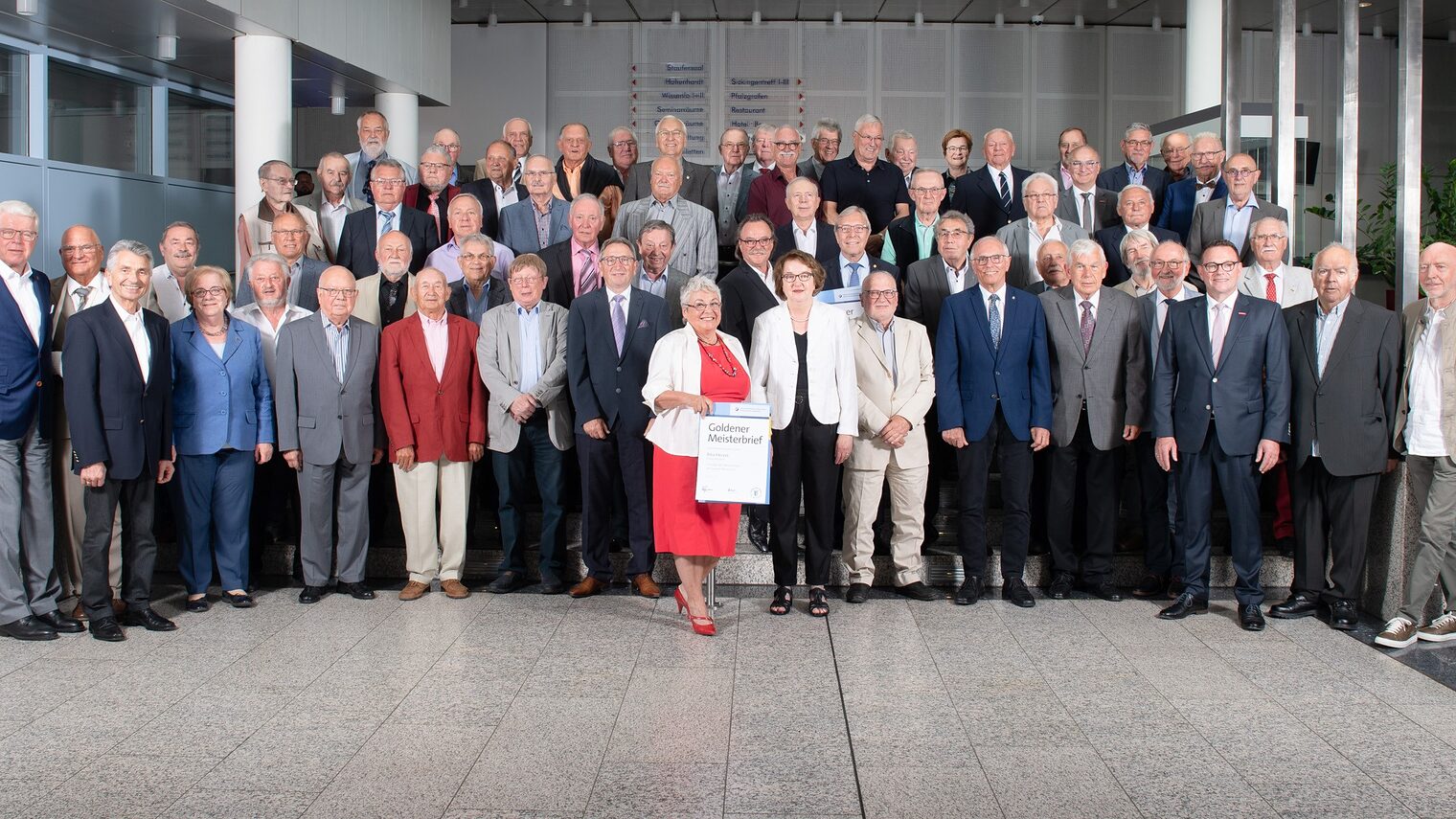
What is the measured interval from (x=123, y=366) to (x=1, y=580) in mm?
992

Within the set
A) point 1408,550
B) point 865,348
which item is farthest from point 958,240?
point 1408,550

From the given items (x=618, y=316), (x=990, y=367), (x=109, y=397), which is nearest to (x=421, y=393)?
(x=618, y=316)

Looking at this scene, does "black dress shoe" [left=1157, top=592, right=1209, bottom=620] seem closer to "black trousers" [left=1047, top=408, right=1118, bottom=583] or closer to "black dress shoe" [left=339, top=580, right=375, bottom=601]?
"black trousers" [left=1047, top=408, right=1118, bottom=583]

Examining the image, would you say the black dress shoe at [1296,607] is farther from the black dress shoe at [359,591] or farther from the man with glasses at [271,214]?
the man with glasses at [271,214]

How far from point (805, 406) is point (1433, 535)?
266cm

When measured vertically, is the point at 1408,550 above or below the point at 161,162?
below

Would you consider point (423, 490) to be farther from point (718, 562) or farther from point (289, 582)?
point (718, 562)

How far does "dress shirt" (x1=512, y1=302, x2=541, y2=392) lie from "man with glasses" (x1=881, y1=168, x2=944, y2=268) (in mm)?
1939

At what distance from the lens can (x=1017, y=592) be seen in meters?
5.74

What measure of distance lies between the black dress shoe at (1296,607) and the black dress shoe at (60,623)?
5.15 meters

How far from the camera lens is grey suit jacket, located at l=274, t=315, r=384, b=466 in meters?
5.76

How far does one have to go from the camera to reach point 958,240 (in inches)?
239

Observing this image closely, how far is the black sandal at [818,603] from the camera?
5492 millimetres

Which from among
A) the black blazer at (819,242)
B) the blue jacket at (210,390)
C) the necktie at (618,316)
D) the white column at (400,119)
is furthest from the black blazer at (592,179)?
the white column at (400,119)
